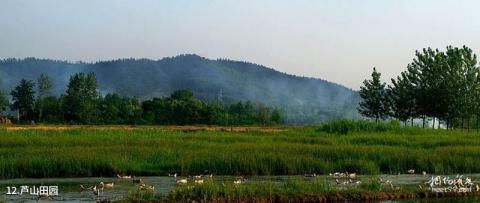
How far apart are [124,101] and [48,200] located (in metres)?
61.6

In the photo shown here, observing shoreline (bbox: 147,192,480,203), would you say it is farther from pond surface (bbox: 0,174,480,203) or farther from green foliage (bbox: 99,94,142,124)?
green foliage (bbox: 99,94,142,124)

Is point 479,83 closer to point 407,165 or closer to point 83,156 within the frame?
point 407,165

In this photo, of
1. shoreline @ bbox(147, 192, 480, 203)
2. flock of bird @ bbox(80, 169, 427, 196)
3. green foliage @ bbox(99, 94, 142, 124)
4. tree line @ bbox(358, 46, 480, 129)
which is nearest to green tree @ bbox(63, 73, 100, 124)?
green foliage @ bbox(99, 94, 142, 124)

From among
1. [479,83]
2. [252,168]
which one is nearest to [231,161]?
[252,168]

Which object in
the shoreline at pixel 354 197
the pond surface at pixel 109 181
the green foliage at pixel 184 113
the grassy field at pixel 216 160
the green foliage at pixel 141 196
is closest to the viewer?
the green foliage at pixel 141 196

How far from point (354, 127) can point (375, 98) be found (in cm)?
2528

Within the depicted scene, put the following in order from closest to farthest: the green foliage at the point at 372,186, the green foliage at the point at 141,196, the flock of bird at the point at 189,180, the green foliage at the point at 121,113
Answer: the green foliage at the point at 141,196 → the flock of bird at the point at 189,180 → the green foliage at the point at 372,186 → the green foliage at the point at 121,113

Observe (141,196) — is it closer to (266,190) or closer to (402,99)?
(266,190)

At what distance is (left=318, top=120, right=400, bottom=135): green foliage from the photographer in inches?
1568

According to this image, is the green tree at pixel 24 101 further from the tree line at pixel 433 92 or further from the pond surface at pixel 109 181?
the pond surface at pixel 109 181

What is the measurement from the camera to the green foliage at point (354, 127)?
131 feet

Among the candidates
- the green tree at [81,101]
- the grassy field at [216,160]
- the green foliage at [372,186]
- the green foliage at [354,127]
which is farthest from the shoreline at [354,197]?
the green tree at [81,101]

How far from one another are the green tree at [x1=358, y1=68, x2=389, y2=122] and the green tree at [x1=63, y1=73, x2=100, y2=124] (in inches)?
1070

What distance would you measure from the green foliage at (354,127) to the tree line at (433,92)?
58.8 ft
